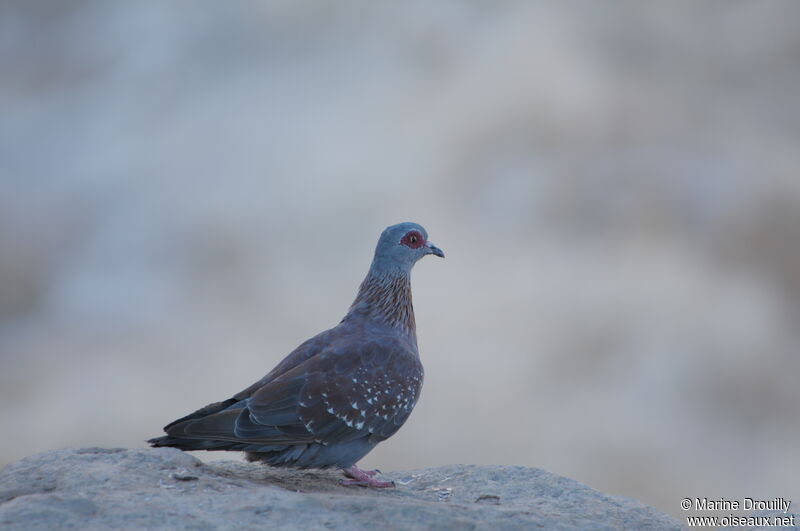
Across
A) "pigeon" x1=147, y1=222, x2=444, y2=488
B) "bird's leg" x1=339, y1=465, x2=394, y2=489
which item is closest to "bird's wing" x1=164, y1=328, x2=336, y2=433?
"pigeon" x1=147, y1=222, x2=444, y2=488

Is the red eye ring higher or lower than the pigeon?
higher

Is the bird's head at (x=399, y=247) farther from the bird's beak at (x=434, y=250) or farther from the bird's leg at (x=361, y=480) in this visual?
the bird's leg at (x=361, y=480)

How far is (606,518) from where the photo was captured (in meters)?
6.41

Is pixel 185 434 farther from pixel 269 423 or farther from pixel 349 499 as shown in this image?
pixel 349 499

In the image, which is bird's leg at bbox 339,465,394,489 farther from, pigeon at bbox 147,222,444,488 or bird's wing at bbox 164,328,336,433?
bird's wing at bbox 164,328,336,433

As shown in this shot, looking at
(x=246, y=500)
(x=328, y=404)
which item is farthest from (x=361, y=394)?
(x=246, y=500)

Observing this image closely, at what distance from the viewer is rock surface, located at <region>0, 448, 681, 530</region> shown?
204 inches

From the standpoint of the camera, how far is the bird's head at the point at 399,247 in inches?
328

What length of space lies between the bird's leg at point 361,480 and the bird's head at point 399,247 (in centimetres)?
191

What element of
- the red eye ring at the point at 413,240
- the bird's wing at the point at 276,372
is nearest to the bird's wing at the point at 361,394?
the bird's wing at the point at 276,372

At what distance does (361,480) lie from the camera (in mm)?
7090

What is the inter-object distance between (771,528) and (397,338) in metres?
3.24

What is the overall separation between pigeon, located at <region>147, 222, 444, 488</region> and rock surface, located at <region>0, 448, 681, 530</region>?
0.65ft

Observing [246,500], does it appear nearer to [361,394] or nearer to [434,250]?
[361,394]
